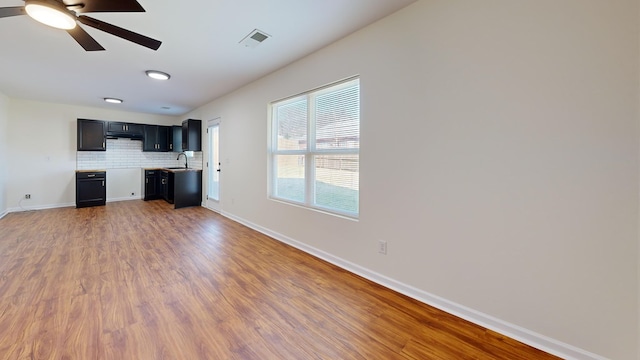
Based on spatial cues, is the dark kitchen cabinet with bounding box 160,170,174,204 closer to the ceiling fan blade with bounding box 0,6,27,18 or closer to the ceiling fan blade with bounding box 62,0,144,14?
the ceiling fan blade with bounding box 0,6,27,18

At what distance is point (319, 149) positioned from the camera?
10.4ft

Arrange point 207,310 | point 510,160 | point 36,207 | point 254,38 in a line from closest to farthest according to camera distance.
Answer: point 510,160
point 207,310
point 254,38
point 36,207

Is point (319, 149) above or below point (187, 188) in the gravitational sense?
above

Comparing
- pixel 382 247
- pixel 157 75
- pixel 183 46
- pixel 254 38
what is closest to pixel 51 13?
pixel 183 46

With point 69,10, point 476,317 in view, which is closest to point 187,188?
point 69,10

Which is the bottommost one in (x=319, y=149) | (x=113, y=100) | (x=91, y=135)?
(x=319, y=149)

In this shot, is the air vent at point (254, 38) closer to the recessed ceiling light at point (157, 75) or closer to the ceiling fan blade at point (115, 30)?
the ceiling fan blade at point (115, 30)

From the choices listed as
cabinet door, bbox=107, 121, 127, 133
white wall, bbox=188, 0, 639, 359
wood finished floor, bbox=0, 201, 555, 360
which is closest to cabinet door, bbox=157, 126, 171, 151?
cabinet door, bbox=107, 121, 127, 133

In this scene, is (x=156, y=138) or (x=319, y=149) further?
(x=156, y=138)

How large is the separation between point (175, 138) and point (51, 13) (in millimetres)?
5960

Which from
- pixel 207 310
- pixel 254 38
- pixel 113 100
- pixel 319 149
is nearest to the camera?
pixel 207 310

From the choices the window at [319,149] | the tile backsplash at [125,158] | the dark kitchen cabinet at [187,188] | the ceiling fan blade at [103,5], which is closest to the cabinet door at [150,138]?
the tile backsplash at [125,158]

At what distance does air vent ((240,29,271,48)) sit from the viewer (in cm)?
259

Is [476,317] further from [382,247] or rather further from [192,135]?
[192,135]
